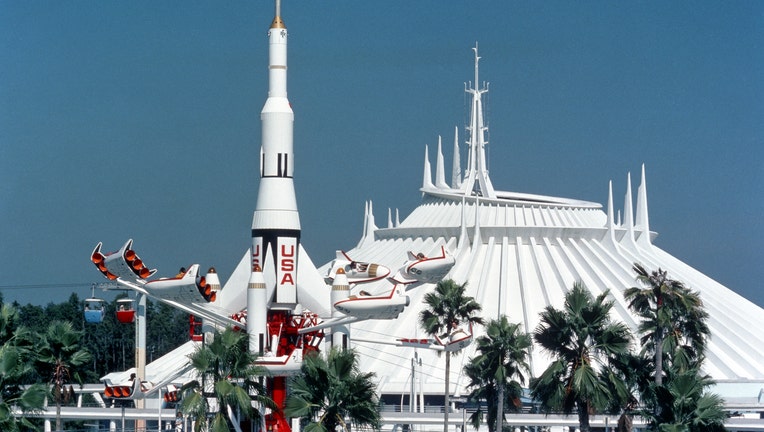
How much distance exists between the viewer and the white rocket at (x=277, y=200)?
61.9 meters

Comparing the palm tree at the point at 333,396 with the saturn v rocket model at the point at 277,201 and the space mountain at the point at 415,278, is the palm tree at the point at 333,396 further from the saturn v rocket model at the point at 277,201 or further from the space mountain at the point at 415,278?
the saturn v rocket model at the point at 277,201

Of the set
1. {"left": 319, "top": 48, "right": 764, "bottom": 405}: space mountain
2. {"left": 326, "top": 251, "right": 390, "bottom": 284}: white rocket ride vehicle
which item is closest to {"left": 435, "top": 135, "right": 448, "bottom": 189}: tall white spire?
{"left": 319, "top": 48, "right": 764, "bottom": 405}: space mountain

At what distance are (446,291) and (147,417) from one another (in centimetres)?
1877

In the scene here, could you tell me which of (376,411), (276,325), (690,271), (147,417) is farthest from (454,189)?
(376,411)

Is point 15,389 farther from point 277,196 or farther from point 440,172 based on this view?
point 440,172

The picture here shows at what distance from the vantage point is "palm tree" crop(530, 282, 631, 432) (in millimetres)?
50500

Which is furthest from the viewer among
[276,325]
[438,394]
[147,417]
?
[438,394]

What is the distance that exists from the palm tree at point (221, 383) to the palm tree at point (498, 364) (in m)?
14.8

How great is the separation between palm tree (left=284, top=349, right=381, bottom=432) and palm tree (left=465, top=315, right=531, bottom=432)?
1357cm

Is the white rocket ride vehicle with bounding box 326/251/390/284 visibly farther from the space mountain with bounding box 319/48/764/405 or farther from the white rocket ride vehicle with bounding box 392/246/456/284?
the space mountain with bounding box 319/48/764/405

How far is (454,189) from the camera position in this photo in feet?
339

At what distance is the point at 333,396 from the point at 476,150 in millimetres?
58909

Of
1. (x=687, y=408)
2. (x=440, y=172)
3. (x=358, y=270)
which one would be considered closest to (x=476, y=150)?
(x=440, y=172)

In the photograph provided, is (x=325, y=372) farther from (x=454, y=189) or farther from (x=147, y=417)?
(x=454, y=189)
